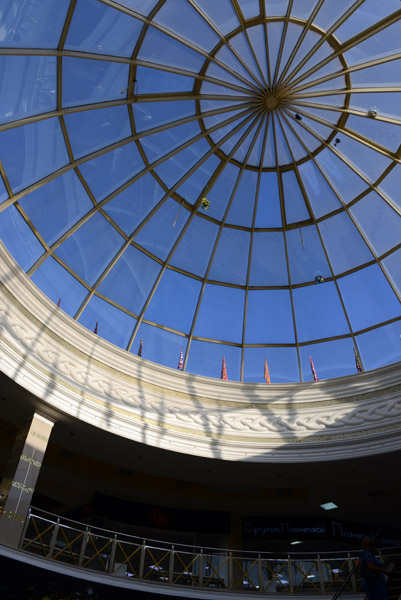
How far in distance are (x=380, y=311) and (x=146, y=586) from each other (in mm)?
14741

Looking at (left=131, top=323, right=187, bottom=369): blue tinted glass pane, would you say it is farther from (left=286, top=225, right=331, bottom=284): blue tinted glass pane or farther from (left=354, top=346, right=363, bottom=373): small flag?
(left=354, top=346, right=363, bottom=373): small flag

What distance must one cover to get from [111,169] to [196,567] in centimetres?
1543

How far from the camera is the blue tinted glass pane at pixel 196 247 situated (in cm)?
2320

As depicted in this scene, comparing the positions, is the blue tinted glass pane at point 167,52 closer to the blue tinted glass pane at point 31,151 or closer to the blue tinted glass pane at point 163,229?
the blue tinted glass pane at point 31,151

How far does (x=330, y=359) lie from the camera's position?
2398 centimetres

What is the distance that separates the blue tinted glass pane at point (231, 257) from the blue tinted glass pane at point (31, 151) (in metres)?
8.12

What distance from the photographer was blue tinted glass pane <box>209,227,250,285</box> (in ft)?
77.5

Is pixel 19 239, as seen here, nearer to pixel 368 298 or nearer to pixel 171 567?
pixel 171 567

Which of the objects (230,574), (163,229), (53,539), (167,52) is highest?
(167,52)

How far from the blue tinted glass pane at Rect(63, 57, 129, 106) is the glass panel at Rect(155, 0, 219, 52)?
82.9 inches

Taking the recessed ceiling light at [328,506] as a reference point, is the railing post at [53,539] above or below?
below

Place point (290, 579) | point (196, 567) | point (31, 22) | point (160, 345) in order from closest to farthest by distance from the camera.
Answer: point (31, 22) → point (290, 579) → point (196, 567) → point (160, 345)

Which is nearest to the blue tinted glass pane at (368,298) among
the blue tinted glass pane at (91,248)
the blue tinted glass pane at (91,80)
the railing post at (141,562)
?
the blue tinted glass pane at (91,248)

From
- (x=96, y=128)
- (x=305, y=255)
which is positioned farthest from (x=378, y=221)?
(x=96, y=128)
